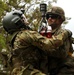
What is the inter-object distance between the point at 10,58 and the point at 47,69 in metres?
0.57

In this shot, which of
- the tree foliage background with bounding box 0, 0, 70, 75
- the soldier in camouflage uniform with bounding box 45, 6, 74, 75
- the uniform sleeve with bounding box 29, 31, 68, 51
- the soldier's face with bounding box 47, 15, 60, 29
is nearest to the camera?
the uniform sleeve with bounding box 29, 31, 68, 51

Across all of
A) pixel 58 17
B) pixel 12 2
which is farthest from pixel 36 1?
pixel 58 17

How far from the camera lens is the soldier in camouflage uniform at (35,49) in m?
5.23

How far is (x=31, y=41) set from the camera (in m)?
5.21

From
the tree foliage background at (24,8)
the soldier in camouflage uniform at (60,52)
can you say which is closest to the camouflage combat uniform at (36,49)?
the soldier in camouflage uniform at (60,52)

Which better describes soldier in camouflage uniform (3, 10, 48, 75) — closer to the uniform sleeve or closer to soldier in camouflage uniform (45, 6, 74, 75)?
the uniform sleeve

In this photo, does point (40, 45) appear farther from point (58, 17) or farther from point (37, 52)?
point (58, 17)

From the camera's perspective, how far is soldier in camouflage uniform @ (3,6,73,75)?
5.23 meters

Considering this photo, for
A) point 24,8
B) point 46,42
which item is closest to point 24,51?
point 46,42

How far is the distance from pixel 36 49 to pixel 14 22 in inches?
20.0

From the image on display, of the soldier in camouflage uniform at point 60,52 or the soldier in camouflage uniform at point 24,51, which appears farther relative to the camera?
the soldier in camouflage uniform at point 60,52

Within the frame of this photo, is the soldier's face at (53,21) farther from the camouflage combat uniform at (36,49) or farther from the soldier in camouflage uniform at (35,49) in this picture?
the camouflage combat uniform at (36,49)

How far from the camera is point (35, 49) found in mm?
5359

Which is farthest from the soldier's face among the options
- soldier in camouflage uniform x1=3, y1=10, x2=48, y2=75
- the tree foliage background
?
the tree foliage background
